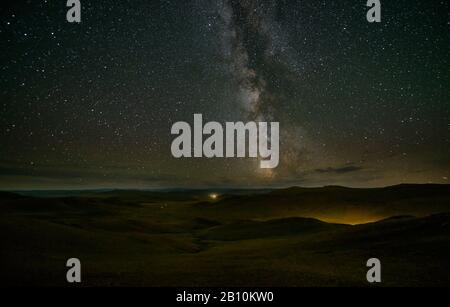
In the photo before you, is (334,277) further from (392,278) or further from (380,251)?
(380,251)

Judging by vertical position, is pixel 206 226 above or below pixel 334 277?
above

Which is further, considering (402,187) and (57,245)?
(402,187)

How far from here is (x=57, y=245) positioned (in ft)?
43.9

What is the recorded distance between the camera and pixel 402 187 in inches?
921

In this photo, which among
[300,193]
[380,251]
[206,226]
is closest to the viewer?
[380,251]

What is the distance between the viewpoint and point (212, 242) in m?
16.8

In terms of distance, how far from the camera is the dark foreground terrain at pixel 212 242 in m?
10.9

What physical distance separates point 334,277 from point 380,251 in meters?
3.09

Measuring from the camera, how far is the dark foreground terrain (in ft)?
35.7

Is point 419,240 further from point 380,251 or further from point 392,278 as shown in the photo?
point 392,278
